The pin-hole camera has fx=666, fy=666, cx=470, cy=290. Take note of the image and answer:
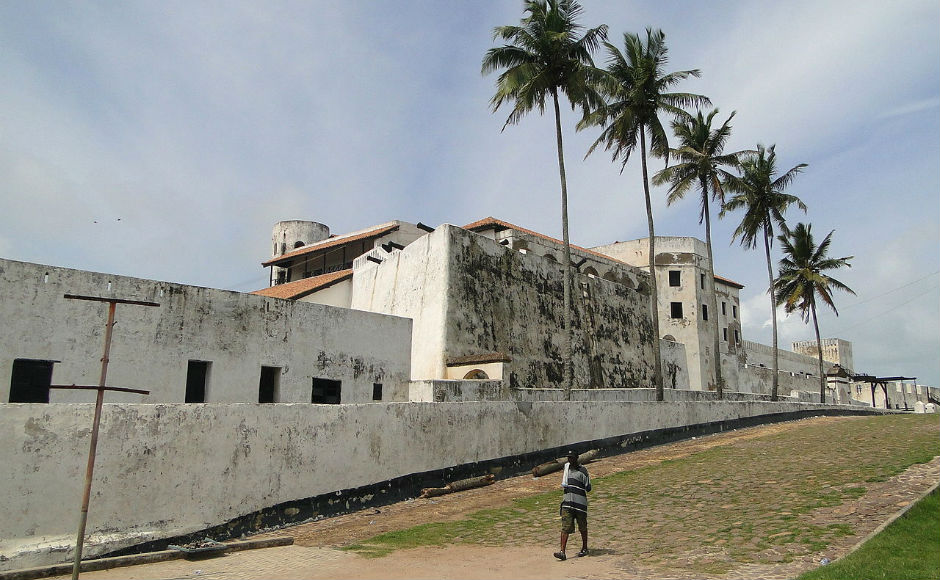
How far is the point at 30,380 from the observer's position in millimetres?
12906

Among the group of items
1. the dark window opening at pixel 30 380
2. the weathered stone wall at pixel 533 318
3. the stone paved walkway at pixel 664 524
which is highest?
the weathered stone wall at pixel 533 318

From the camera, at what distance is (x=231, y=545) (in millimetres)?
9688

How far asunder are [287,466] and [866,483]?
956 cm

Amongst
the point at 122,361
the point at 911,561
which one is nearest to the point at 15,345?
the point at 122,361

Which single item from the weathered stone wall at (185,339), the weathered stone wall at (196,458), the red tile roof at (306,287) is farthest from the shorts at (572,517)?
the red tile roof at (306,287)

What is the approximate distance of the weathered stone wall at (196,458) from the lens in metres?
8.59

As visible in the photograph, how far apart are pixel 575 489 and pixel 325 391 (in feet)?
34.5

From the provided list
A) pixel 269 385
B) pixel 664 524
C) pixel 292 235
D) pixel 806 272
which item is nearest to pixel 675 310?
pixel 806 272

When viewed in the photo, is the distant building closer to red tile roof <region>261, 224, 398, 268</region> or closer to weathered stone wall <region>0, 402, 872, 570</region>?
red tile roof <region>261, 224, 398, 268</region>

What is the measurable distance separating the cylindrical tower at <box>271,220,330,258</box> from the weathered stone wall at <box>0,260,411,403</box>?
2870 cm

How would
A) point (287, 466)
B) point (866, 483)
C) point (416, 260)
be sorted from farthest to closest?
point (416, 260)
point (287, 466)
point (866, 483)

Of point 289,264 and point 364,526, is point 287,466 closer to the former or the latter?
point 364,526

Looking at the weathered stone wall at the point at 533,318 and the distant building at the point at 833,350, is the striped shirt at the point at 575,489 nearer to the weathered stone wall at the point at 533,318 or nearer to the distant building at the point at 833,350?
the weathered stone wall at the point at 533,318

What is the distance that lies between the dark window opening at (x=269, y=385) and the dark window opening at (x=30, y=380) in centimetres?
461
